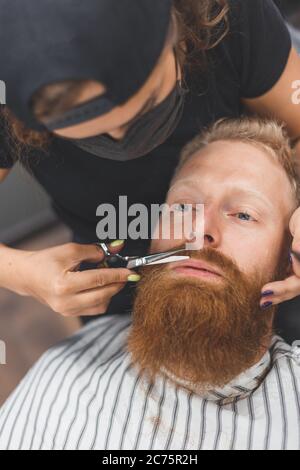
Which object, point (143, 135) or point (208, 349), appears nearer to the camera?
point (143, 135)

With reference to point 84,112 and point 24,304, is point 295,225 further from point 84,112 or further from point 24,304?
point 24,304

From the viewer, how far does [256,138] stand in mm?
1249

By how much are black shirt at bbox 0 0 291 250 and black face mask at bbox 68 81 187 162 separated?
167mm

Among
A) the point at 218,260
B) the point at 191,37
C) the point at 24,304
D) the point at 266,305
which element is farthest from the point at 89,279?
the point at 24,304

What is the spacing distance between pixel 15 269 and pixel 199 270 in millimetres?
411

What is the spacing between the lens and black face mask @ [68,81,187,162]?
36.4 inches

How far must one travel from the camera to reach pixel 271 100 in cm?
122

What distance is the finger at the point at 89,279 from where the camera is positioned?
102 cm

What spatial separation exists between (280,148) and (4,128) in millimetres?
648

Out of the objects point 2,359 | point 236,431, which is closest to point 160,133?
point 236,431

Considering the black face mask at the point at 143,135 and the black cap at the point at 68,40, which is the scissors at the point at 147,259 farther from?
the black cap at the point at 68,40

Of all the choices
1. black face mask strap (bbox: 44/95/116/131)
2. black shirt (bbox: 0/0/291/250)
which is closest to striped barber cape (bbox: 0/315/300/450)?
black shirt (bbox: 0/0/291/250)

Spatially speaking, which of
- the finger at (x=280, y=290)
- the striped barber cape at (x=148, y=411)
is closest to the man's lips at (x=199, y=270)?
the finger at (x=280, y=290)

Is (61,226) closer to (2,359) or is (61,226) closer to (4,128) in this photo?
(2,359)
